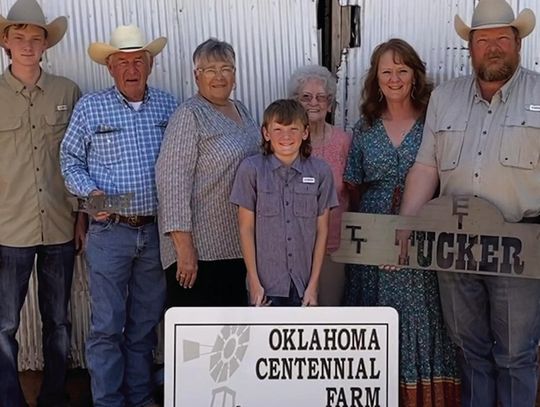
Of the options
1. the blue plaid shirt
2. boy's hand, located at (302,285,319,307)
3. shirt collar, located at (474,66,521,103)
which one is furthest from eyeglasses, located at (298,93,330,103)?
boy's hand, located at (302,285,319,307)

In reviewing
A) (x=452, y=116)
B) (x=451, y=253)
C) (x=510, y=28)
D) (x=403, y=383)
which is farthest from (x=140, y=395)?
(x=510, y=28)

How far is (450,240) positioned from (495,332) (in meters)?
0.48

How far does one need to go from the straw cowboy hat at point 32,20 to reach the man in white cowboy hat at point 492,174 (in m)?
1.85

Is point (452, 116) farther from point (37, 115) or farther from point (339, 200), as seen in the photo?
point (37, 115)

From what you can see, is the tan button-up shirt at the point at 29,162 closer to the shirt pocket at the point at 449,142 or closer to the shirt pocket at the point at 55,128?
the shirt pocket at the point at 55,128

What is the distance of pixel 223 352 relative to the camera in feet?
11.2

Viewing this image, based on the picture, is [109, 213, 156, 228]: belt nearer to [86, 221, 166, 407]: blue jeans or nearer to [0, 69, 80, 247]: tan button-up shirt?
[86, 221, 166, 407]: blue jeans

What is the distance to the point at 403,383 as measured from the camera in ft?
12.3

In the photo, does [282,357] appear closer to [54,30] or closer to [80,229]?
[80,229]

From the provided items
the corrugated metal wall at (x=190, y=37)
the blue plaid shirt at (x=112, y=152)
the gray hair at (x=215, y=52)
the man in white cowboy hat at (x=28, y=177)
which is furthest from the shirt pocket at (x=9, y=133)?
the gray hair at (x=215, y=52)

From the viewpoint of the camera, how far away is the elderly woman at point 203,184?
3496 mm

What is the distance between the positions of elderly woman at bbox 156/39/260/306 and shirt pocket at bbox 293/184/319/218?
32cm

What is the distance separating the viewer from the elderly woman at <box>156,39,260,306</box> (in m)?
3.50

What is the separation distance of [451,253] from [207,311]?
1.06m
